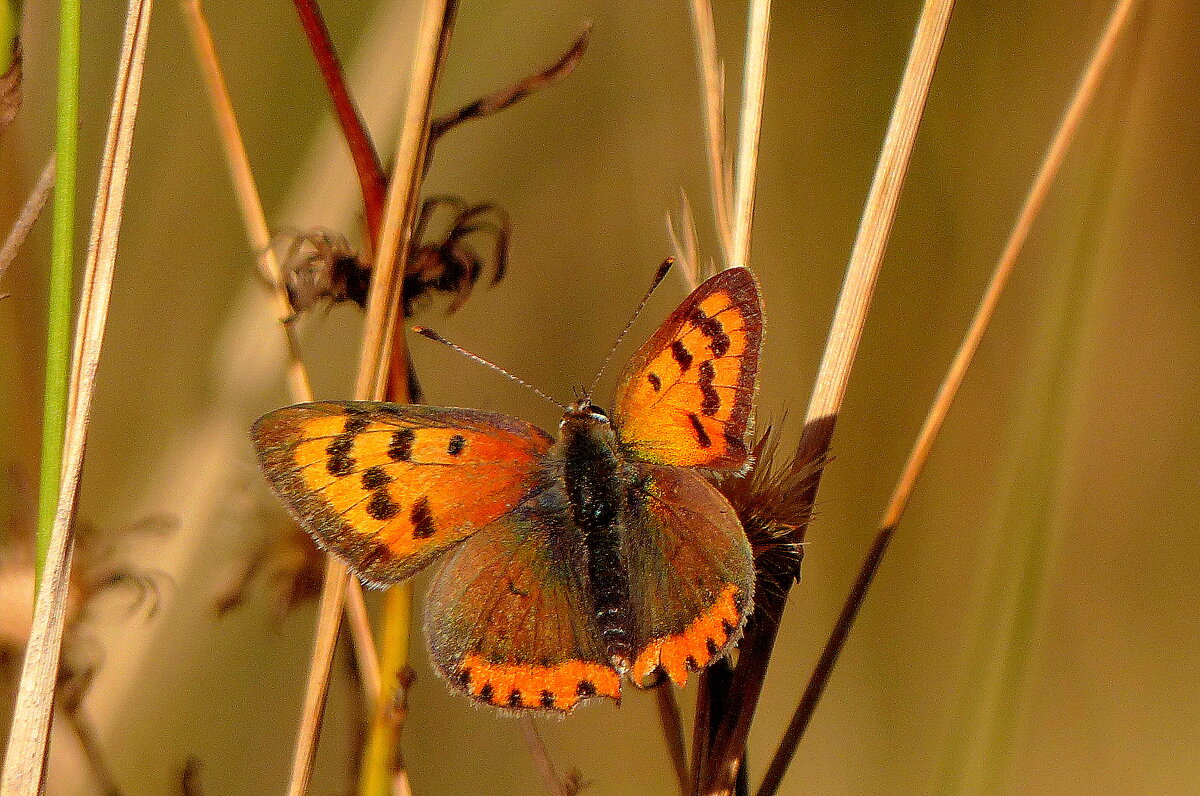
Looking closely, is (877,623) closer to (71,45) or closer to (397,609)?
(397,609)

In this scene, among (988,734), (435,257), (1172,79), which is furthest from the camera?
(1172,79)

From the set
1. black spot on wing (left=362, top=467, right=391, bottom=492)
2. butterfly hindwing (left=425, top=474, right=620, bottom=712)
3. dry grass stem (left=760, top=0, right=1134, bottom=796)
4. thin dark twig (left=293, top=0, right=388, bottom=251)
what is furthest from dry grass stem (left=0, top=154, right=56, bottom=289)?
dry grass stem (left=760, top=0, right=1134, bottom=796)

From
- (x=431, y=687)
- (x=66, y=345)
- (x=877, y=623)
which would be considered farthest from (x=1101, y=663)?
(x=66, y=345)

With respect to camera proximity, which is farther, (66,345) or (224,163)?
(224,163)

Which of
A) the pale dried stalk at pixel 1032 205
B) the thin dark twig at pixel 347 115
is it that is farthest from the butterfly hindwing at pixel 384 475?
the pale dried stalk at pixel 1032 205

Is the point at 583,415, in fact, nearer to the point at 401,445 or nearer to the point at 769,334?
the point at 401,445

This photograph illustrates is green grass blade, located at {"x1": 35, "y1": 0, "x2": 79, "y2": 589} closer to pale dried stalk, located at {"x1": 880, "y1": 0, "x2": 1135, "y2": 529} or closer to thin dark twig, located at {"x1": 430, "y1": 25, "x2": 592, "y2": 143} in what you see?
thin dark twig, located at {"x1": 430, "y1": 25, "x2": 592, "y2": 143}

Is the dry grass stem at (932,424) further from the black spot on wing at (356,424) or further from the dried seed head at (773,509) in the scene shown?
the black spot on wing at (356,424)

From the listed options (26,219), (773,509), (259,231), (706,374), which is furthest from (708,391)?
(26,219)
